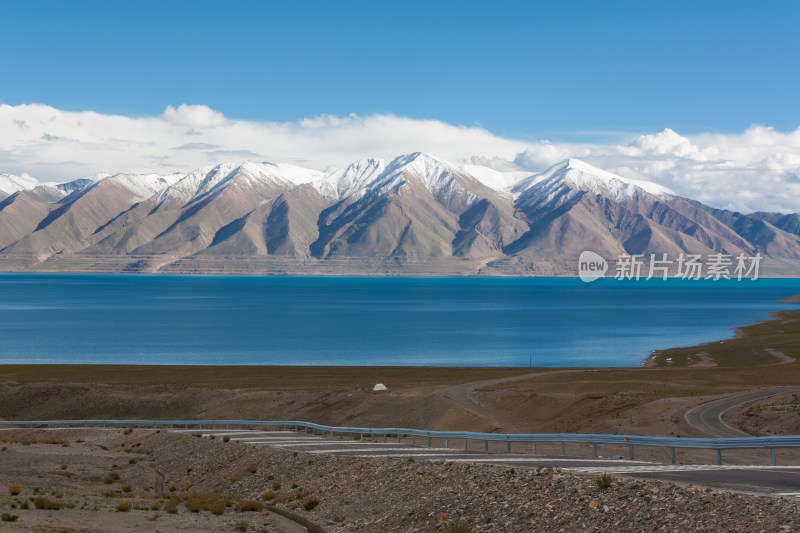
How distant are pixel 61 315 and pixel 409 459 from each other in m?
159

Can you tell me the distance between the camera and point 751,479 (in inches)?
772

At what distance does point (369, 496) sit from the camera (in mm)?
22344

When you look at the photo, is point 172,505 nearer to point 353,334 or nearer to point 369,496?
point 369,496

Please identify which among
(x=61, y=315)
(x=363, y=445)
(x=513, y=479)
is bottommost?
(x=61, y=315)

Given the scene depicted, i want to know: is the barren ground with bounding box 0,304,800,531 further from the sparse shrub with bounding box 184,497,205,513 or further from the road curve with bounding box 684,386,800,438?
the road curve with bounding box 684,386,800,438

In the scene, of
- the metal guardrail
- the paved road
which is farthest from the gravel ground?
the metal guardrail

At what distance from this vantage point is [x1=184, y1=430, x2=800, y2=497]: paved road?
19.1 m

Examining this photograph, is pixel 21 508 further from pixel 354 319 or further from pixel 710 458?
pixel 354 319

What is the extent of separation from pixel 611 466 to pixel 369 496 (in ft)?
22.9

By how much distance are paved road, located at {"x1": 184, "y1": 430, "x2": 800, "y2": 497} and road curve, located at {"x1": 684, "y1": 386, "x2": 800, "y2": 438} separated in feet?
39.7

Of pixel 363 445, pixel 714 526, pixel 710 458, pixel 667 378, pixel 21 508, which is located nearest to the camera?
pixel 714 526

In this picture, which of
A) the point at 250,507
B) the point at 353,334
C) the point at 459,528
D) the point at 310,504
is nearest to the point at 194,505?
the point at 250,507

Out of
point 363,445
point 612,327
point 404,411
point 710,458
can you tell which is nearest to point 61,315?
point 612,327

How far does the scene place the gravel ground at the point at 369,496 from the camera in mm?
16031
